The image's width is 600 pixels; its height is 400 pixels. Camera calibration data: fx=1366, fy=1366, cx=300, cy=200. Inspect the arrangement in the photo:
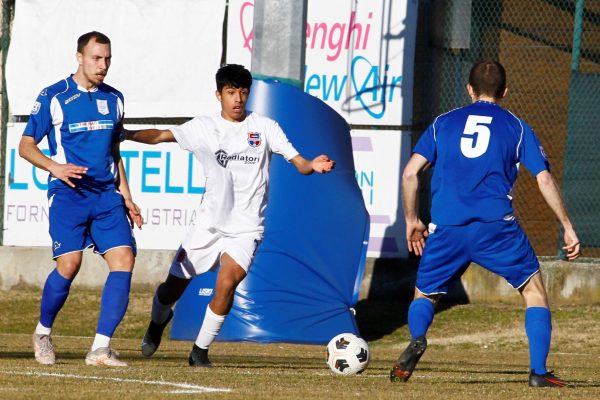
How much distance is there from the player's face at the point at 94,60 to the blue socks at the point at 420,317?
2734 millimetres

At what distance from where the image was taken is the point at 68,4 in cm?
1788

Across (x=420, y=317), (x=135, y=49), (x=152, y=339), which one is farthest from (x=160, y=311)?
(x=135, y=49)

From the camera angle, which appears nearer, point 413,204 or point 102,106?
point 413,204

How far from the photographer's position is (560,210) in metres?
8.03

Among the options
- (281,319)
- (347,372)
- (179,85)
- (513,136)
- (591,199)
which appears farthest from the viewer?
(179,85)

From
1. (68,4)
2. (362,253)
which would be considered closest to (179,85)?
(68,4)

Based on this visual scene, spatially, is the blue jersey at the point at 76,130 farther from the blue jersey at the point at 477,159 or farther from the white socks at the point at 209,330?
the blue jersey at the point at 477,159

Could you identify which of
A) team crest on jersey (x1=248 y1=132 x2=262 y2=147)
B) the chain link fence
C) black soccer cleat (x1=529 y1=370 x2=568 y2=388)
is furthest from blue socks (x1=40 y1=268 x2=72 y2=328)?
the chain link fence

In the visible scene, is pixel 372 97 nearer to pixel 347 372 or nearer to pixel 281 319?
pixel 281 319

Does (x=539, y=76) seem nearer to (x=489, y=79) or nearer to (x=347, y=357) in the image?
(x=347, y=357)

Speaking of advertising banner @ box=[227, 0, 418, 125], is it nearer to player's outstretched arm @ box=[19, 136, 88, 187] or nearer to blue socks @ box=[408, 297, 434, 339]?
player's outstretched arm @ box=[19, 136, 88, 187]

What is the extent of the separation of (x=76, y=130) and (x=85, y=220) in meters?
0.61

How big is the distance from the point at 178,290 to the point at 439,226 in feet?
8.19

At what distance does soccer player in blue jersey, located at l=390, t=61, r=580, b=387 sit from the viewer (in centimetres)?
810
